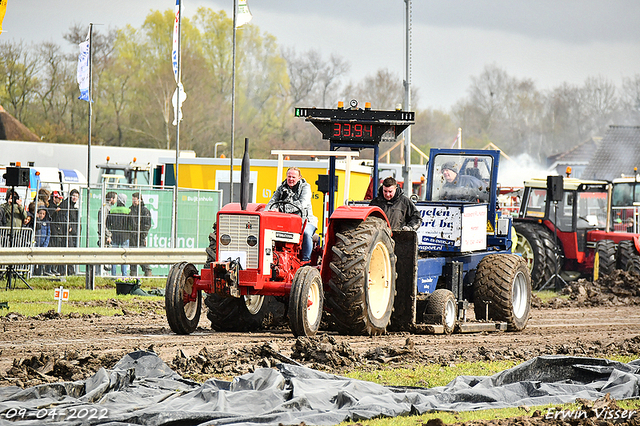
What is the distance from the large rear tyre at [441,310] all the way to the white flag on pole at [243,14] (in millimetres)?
12680

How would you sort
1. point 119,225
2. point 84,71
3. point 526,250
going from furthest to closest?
point 84,71
point 526,250
point 119,225

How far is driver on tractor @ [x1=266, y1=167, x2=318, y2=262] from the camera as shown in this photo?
10266 millimetres

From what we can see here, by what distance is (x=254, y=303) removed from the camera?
10961 millimetres

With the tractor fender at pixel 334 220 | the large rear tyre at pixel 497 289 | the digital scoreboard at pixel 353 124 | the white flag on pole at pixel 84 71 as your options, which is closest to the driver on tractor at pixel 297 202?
the tractor fender at pixel 334 220

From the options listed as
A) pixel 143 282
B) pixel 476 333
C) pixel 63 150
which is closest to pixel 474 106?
pixel 63 150

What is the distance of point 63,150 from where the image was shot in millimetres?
32969

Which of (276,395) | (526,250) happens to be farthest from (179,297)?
(526,250)

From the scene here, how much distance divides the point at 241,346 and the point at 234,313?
170cm

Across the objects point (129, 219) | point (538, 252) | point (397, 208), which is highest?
point (397, 208)

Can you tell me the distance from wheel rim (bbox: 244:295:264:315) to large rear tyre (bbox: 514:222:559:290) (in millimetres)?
9496

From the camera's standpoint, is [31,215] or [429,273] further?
[31,215]

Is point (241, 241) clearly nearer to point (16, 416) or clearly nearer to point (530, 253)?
point (16, 416)

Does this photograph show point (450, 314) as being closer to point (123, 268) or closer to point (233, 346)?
point (233, 346)

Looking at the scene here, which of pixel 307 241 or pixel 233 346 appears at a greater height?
pixel 307 241
